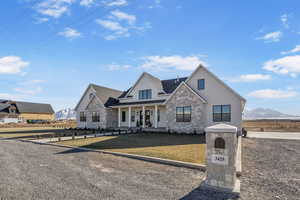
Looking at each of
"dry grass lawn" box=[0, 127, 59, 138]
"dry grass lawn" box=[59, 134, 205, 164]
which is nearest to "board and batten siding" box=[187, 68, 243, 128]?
"dry grass lawn" box=[59, 134, 205, 164]

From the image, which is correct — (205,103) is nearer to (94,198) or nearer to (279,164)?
(279,164)

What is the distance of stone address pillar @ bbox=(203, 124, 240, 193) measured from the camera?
15.9ft

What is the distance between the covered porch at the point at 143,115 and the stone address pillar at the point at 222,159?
1623cm

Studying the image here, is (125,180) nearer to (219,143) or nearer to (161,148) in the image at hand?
(219,143)

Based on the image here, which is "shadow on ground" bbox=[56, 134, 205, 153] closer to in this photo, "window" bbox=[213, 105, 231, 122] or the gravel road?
the gravel road

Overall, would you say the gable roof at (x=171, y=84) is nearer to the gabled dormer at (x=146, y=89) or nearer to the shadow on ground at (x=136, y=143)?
the gabled dormer at (x=146, y=89)

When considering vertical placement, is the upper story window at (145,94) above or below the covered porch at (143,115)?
above

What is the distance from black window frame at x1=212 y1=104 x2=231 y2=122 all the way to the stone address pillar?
13908 millimetres

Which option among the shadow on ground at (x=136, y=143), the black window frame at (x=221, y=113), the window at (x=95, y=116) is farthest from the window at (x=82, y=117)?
the black window frame at (x=221, y=113)

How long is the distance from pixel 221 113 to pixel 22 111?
216 ft

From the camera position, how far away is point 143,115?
75.7 ft

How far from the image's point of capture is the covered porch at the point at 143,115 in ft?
75.2

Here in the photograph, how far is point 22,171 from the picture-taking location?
6.40 meters

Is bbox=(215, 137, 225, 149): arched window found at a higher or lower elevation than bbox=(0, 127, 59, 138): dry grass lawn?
higher
